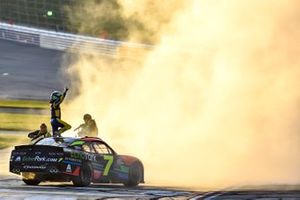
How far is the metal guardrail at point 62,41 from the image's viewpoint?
57.2m

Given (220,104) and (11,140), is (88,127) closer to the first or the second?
(220,104)

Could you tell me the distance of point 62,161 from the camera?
16.4 meters

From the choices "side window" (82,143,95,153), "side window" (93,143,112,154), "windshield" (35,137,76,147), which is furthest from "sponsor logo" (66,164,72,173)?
"side window" (93,143,112,154)

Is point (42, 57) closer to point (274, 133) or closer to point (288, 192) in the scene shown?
point (274, 133)

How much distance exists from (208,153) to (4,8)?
5118cm

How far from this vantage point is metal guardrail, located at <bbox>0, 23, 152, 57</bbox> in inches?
2250

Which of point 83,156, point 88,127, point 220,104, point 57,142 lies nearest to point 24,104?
point 220,104

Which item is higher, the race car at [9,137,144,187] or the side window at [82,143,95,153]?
the side window at [82,143,95,153]

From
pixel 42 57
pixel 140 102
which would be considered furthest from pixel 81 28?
pixel 140 102

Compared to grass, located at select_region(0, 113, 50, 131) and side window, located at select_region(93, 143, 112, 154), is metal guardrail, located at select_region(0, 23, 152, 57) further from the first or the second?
side window, located at select_region(93, 143, 112, 154)

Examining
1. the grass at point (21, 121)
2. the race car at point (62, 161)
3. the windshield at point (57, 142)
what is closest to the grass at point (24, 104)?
the grass at point (21, 121)

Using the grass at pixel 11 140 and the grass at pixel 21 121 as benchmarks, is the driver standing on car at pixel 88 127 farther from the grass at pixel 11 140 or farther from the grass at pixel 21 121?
the grass at pixel 21 121

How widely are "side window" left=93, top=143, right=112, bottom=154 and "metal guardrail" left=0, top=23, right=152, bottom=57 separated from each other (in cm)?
3534

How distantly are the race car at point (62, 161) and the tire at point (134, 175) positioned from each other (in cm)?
64
